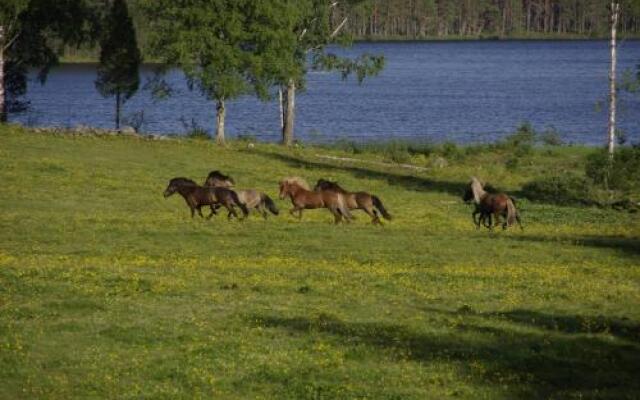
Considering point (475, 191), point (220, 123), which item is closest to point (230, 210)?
point (475, 191)

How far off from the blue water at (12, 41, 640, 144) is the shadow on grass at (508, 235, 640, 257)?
42.5 ft

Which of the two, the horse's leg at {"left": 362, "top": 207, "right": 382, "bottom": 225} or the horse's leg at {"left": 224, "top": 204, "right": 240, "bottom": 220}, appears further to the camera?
the horse's leg at {"left": 362, "top": 207, "right": 382, "bottom": 225}

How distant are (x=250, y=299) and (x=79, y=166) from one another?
25.3 meters

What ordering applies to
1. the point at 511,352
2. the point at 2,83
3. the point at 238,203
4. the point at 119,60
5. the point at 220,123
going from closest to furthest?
the point at 511,352
the point at 238,203
the point at 2,83
the point at 220,123
the point at 119,60

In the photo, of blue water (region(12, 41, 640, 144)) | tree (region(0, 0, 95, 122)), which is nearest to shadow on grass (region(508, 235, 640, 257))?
blue water (region(12, 41, 640, 144))

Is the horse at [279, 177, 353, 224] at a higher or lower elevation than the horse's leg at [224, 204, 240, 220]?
higher

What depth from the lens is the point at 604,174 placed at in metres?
47.5

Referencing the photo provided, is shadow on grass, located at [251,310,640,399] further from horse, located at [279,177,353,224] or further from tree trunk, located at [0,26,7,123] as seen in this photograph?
tree trunk, located at [0,26,7,123]

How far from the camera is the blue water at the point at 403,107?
88500 mm

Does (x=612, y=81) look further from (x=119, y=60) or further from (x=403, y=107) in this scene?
(x=403, y=107)

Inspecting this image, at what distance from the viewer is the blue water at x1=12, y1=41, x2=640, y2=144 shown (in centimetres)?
8850

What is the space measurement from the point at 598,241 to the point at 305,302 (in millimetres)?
14121

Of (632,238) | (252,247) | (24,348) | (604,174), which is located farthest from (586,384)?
(604,174)

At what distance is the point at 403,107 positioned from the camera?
4483 inches
